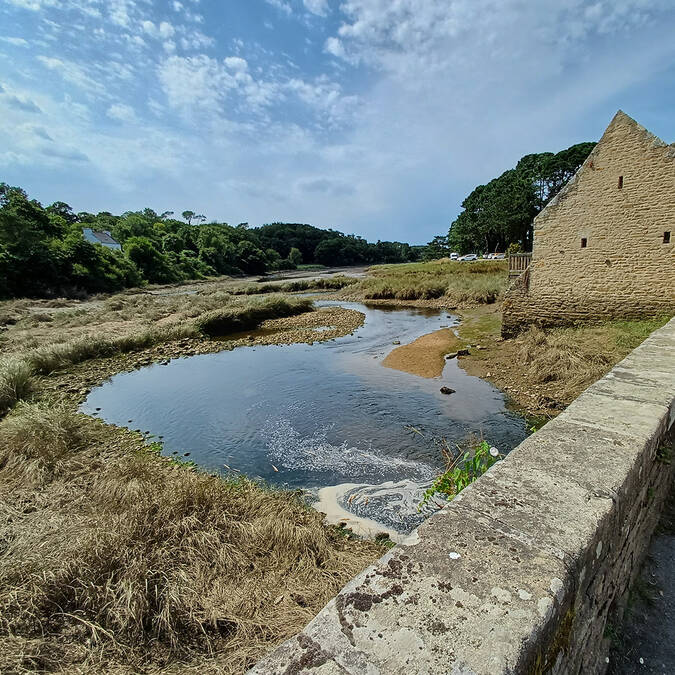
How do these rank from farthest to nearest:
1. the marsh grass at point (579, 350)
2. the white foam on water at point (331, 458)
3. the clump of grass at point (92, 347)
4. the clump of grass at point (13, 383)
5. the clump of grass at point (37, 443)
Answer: the clump of grass at point (92, 347) → the marsh grass at point (579, 350) → the clump of grass at point (13, 383) → the white foam on water at point (331, 458) → the clump of grass at point (37, 443)

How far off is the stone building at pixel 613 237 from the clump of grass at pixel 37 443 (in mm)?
12939

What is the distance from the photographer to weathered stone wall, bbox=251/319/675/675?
105 cm

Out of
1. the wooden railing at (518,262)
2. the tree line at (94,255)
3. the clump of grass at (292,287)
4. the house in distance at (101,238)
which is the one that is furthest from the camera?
the house in distance at (101,238)

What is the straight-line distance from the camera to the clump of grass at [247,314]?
64.8ft

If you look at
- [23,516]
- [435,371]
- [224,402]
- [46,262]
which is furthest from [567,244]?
[46,262]

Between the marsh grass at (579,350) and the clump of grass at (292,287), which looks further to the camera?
the clump of grass at (292,287)

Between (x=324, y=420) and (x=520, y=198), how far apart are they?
159 feet

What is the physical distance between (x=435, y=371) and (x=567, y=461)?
1013 centimetres

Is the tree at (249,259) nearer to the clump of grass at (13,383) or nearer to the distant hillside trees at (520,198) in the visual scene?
the distant hillside trees at (520,198)

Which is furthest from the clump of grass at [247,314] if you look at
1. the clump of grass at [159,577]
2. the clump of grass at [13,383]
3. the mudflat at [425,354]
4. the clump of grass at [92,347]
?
the clump of grass at [159,577]

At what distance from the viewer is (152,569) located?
10.5 feet

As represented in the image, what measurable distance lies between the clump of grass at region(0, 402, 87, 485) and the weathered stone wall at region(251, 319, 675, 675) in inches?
218

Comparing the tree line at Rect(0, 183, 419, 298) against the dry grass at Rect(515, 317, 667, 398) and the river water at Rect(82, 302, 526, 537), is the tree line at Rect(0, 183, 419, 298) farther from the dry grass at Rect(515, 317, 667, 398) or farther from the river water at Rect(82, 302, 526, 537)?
the dry grass at Rect(515, 317, 667, 398)

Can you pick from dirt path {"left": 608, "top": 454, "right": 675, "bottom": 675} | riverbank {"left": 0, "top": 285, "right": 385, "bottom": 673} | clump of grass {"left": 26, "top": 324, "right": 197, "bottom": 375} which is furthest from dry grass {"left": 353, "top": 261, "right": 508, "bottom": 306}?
dirt path {"left": 608, "top": 454, "right": 675, "bottom": 675}
